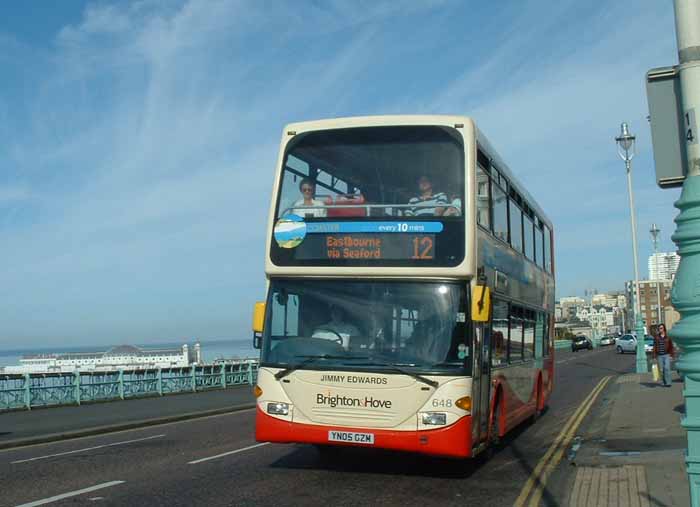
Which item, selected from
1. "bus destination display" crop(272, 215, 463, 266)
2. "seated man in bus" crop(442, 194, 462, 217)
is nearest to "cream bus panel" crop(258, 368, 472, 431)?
"bus destination display" crop(272, 215, 463, 266)

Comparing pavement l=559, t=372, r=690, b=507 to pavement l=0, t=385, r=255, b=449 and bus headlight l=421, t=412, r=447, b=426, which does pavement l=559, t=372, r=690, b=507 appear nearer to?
bus headlight l=421, t=412, r=447, b=426

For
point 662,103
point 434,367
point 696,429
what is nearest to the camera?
point 696,429

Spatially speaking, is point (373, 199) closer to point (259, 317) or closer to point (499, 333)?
point (259, 317)

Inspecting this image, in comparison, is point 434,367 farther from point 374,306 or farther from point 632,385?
point 632,385

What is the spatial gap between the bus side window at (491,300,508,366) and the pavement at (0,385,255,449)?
933 centimetres

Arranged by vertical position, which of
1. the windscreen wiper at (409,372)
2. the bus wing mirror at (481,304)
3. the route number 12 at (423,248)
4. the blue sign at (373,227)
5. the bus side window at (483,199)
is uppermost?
the bus side window at (483,199)

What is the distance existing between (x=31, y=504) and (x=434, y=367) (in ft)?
15.2

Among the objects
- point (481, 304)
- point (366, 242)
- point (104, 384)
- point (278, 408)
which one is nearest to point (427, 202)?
point (366, 242)

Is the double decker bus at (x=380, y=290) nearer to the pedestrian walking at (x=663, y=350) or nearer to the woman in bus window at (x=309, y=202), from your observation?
the woman in bus window at (x=309, y=202)

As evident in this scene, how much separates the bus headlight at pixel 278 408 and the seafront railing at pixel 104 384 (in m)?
14.9

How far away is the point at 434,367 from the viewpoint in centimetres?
915

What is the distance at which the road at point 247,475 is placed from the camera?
8773 millimetres

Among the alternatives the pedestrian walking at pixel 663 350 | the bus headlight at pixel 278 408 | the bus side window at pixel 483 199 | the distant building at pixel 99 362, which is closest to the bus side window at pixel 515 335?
the bus side window at pixel 483 199

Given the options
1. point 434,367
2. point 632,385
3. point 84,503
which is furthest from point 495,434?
point 632,385
